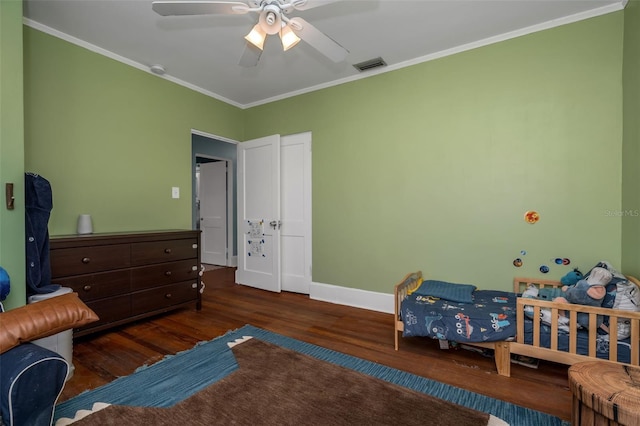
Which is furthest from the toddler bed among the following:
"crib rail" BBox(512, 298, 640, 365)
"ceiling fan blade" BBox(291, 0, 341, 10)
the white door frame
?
the white door frame

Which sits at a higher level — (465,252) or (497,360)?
(465,252)

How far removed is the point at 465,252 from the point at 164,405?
263 centimetres

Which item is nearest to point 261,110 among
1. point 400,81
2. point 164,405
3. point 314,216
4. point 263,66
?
point 263,66

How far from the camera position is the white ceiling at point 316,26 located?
229 cm

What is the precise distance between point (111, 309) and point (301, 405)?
192cm

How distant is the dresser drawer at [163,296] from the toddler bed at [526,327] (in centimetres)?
216

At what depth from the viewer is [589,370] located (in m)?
1.30

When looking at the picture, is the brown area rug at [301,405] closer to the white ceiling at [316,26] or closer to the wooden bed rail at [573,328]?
the wooden bed rail at [573,328]

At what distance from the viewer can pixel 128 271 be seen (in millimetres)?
2680

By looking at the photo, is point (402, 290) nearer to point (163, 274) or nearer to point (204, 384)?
point (204, 384)

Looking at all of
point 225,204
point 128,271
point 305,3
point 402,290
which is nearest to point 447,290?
point 402,290

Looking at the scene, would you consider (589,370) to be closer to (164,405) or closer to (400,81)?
(164,405)

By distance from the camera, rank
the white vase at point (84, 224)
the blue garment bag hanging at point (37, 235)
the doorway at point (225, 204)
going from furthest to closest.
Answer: the doorway at point (225, 204) → the white vase at point (84, 224) → the blue garment bag hanging at point (37, 235)

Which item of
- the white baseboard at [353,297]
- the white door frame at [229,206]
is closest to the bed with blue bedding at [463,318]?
the white baseboard at [353,297]
